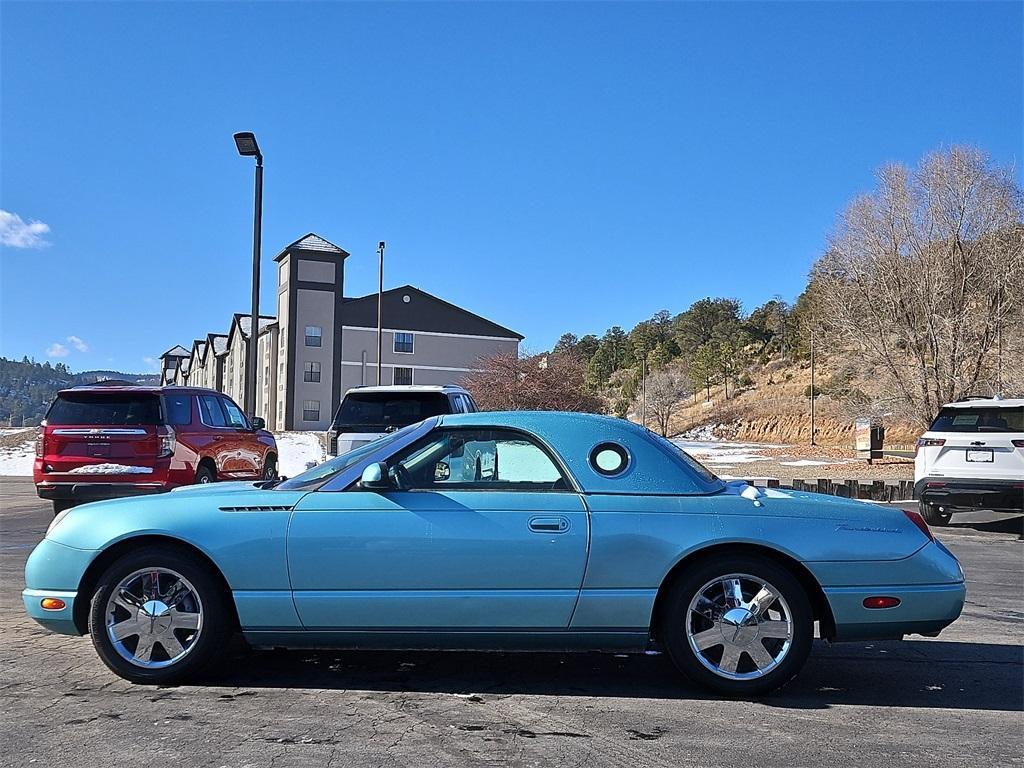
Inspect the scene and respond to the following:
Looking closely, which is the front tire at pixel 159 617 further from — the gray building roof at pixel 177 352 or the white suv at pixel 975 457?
the gray building roof at pixel 177 352

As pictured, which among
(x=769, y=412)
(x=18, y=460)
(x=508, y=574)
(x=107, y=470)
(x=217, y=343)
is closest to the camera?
(x=508, y=574)

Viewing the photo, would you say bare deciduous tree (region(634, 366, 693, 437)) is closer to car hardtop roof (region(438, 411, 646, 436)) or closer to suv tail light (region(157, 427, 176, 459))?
suv tail light (region(157, 427, 176, 459))

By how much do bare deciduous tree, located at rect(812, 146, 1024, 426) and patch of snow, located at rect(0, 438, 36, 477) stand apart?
2616 centimetres

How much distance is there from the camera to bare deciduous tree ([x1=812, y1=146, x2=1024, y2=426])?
28.6 metres

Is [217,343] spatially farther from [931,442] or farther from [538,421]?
[538,421]

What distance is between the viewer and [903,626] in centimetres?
466

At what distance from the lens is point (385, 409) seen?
11.8m

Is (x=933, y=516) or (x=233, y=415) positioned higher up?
(x=233, y=415)

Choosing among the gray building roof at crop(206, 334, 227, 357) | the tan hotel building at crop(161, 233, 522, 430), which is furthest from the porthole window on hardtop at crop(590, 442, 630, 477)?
the gray building roof at crop(206, 334, 227, 357)

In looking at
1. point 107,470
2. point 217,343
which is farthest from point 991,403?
point 217,343

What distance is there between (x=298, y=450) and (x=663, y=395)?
36.6 m

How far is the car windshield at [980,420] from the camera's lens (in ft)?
41.0

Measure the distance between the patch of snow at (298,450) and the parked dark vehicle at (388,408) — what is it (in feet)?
49.9

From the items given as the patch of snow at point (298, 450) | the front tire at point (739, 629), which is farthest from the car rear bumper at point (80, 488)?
the patch of snow at point (298, 450)
